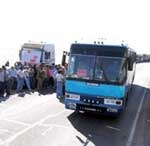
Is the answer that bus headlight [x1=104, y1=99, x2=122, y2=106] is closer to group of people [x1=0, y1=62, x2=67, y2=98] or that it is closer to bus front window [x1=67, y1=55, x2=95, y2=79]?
bus front window [x1=67, y1=55, x2=95, y2=79]

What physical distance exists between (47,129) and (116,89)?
309 centimetres

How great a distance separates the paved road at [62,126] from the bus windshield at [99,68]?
6.08ft

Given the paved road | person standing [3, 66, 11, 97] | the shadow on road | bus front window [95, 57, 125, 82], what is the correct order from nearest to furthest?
the paved road
the shadow on road
bus front window [95, 57, 125, 82]
person standing [3, 66, 11, 97]

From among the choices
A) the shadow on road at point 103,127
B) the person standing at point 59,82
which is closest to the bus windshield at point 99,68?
the shadow on road at point 103,127

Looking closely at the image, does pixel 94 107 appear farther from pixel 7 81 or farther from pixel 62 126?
pixel 7 81

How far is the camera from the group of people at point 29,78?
55.2ft

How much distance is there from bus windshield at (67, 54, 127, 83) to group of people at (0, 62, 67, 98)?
3711 millimetres

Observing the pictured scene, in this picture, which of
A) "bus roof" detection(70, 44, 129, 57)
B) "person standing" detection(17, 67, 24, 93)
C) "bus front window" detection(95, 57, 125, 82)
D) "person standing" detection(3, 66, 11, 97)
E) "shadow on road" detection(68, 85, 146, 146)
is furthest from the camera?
"person standing" detection(17, 67, 24, 93)

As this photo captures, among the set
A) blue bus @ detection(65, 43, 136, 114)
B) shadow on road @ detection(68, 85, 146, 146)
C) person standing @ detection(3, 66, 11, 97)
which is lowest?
shadow on road @ detection(68, 85, 146, 146)

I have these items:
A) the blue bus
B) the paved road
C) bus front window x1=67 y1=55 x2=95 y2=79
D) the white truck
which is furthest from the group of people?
the white truck

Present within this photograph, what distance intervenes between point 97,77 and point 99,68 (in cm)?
37

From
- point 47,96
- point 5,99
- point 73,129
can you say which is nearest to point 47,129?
point 73,129

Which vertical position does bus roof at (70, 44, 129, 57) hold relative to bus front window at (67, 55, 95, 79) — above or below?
above

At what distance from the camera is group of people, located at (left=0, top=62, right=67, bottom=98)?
16.8 meters
